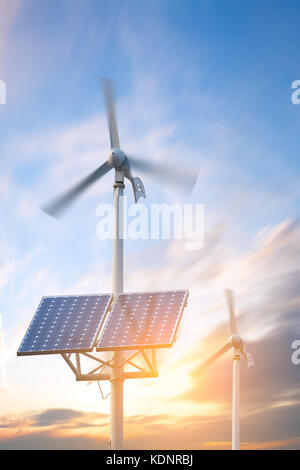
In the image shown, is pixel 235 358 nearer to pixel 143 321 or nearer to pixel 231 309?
pixel 231 309

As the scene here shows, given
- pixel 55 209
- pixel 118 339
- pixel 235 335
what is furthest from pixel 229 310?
pixel 118 339

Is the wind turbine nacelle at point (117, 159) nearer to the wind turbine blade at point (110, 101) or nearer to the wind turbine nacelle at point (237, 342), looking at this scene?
the wind turbine blade at point (110, 101)

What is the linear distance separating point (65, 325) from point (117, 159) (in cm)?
1018

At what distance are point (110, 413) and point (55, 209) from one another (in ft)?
41.3

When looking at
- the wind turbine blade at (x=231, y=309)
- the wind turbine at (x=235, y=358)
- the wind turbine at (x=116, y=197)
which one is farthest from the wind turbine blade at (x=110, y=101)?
the wind turbine blade at (x=231, y=309)

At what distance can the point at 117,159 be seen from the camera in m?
41.7

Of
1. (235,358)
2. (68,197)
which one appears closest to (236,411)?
(235,358)

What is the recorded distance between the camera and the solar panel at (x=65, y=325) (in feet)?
118

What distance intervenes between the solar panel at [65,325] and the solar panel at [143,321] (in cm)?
72

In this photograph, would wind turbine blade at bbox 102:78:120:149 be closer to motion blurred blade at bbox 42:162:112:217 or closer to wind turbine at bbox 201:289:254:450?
motion blurred blade at bbox 42:162:112:217

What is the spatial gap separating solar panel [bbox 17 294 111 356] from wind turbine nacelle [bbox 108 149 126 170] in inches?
307

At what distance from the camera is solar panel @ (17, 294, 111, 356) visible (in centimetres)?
3600

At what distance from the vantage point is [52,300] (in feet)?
131

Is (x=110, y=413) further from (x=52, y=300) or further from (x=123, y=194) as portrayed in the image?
(x=123, y=194)
